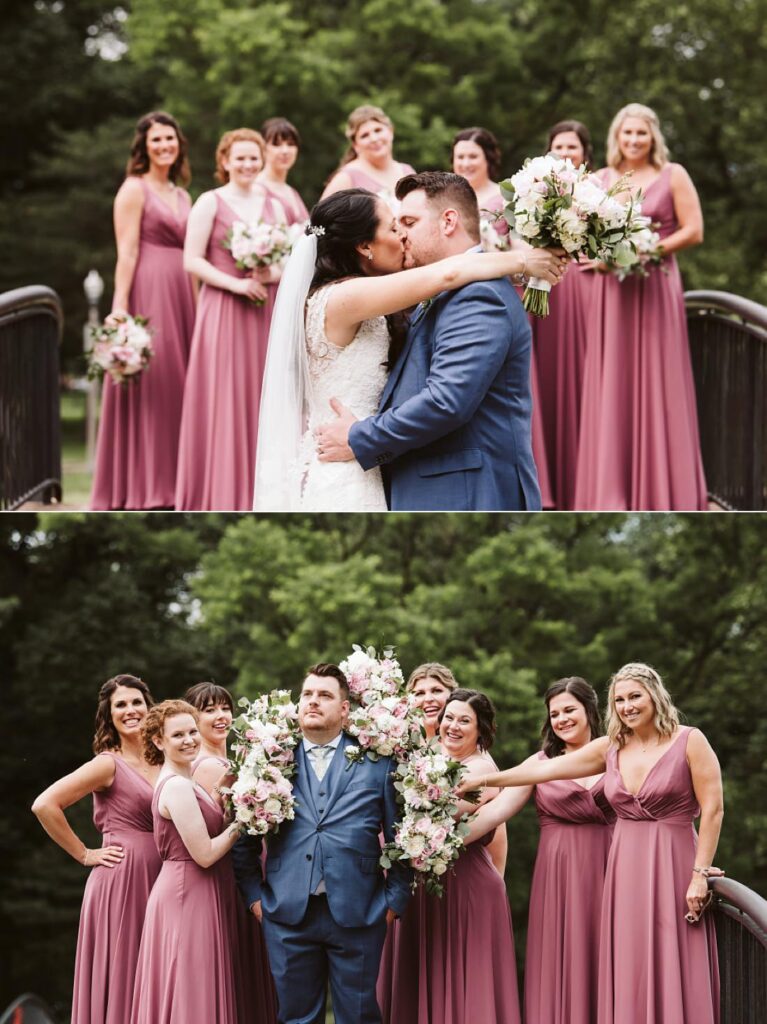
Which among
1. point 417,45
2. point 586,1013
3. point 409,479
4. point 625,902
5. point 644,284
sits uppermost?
point 417,45

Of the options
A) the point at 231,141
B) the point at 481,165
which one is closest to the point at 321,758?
the point at 481,165

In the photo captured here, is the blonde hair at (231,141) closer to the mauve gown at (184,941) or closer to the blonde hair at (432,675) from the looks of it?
the blonde hair at (432,675)

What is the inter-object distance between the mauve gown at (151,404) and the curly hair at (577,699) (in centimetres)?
415

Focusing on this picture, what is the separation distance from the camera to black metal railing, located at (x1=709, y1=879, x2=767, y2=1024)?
17.1 feet

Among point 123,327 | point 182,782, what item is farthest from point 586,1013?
point 123,327

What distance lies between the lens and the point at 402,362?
5734 mm

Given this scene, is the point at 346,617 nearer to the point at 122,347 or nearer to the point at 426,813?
the point at 122,347

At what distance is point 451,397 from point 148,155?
14.3ft

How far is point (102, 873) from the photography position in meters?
6.23

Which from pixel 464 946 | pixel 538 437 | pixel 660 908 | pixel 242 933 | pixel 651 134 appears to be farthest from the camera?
pixel 538 437

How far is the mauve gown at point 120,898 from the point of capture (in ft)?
20.3

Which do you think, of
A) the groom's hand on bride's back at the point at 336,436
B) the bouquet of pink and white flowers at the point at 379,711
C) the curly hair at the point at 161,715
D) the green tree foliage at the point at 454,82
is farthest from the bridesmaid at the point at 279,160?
the green tree foliage at the point at 454,82

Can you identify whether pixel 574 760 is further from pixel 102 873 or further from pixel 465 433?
pixel 102 873

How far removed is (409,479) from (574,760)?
123 cm
